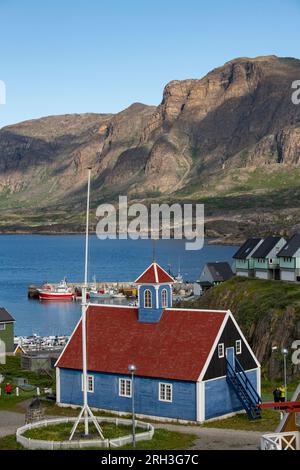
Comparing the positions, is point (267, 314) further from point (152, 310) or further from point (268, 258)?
point (152, 310)

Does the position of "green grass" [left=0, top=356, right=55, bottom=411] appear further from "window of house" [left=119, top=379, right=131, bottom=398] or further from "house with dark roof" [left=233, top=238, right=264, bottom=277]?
"house with dark roof" [left=233, top=238, right=264, bottom=277]

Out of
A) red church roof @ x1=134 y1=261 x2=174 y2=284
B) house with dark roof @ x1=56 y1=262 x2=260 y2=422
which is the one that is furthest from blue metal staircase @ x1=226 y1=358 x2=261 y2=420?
red church roof @ x1=134 y1=261 x2=174 y2=284

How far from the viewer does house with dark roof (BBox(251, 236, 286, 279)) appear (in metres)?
84.1

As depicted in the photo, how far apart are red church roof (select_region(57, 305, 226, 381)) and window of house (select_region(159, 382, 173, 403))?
0.48m

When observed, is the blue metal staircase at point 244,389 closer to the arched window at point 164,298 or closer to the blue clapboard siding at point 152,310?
the blue clapboard siding at point 152,310

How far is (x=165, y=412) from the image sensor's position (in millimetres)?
40188

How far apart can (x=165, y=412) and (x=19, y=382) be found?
544 inches

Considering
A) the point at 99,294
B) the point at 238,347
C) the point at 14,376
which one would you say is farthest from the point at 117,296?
the point at 238,347

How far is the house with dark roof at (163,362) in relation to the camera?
39.9 m

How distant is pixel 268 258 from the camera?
84.2m

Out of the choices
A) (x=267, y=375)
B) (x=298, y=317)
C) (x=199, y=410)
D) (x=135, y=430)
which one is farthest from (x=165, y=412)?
(x=298, y=317)

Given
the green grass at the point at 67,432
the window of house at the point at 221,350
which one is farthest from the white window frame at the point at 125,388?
the window of house at the point at 221,350
